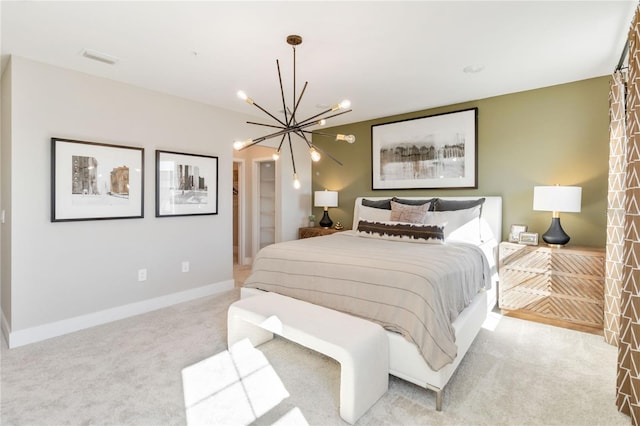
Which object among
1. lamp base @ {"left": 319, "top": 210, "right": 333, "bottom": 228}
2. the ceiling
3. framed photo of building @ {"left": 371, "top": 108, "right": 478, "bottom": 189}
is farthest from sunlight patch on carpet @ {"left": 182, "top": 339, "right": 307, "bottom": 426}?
framed photo of building @ {"left": 371, "top": 108, "right": 478, "bottom": 189}

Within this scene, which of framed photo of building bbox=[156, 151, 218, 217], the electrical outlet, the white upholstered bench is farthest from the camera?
framed photo of building bbox=[156, 151, 218, 217]

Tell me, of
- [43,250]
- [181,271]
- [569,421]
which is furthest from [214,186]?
[569,421]

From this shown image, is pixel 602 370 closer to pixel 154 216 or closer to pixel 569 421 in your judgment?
pixel 569 421

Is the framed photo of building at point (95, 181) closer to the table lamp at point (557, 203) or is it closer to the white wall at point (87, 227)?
the white wall at point (87, 227)

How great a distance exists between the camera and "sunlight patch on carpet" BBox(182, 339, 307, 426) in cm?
183

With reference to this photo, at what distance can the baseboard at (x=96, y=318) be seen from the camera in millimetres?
2766

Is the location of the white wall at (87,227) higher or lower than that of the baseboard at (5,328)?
higher

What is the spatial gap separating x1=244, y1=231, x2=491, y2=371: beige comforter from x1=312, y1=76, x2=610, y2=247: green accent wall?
3.78ft

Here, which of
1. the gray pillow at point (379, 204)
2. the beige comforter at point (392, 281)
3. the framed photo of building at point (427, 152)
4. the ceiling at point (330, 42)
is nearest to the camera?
the beige comforter at point (392, 281)

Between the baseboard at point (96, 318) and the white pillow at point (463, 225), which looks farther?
the white pillow at point (463, 225)

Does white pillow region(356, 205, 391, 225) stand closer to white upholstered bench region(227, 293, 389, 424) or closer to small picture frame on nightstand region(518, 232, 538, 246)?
small picture frame on nightstand region(518, 232, 538, 246)

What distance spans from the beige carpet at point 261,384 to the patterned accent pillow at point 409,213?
54.4 inches

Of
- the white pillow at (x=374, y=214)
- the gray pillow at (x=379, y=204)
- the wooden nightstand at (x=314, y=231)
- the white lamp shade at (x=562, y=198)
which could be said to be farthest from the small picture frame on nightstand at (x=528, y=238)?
the wooden nightstand at (x=314, y=231)

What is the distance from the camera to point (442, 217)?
3666 millimetres
